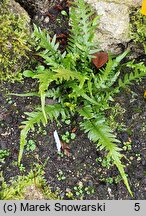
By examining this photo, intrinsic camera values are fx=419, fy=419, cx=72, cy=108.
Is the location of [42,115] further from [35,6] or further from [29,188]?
[35,6]

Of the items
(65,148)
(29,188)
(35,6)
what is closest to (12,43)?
(35,6)

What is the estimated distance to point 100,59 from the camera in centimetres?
423

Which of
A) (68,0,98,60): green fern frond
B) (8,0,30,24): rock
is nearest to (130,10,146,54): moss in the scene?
(68,0,98,60): green fern frond

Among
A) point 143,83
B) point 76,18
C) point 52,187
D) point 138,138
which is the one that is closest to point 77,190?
point 52,187

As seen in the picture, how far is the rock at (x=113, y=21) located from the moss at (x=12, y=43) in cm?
74

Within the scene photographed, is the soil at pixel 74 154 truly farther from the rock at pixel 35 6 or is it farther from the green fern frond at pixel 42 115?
the rock at pixel 35 6

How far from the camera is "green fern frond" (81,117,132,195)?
3.67m

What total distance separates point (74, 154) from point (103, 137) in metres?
0.42

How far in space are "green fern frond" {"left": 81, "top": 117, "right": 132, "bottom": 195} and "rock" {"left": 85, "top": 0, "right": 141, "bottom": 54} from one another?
2.76 ft

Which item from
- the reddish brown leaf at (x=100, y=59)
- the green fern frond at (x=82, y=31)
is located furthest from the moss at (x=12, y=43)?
the reddish brown leaf at (x=100, y=59)

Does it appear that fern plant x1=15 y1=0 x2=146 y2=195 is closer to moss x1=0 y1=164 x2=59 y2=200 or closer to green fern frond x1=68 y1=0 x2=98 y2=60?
green fern frond x1=68 y1=0 x2=98 y2=60

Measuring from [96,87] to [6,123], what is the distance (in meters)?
0.94

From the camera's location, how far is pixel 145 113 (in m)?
4.28

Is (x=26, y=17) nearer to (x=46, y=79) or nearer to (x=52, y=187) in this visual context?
(x=46, y=79)
